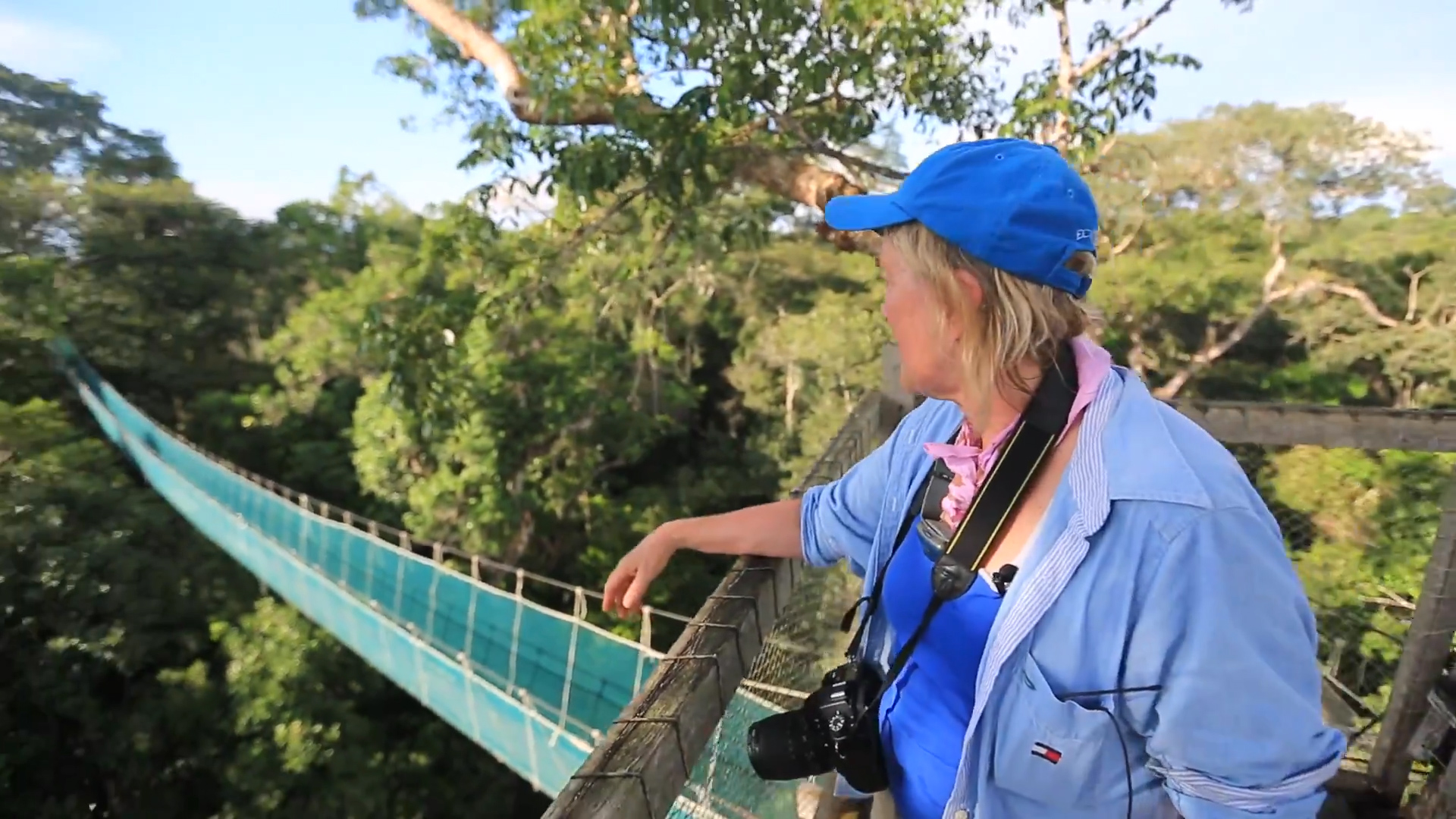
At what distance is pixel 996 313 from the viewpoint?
51cm

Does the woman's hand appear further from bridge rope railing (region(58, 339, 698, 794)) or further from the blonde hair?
bridge rope railing (region(58, 339, 698, 794))

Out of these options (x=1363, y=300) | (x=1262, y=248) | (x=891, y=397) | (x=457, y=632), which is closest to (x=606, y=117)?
(x=891, y=397)

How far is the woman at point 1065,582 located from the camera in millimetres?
416

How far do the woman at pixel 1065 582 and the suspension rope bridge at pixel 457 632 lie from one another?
3.35 ft

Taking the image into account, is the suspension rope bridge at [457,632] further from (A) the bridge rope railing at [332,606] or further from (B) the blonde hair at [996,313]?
(B) the blonde hair at [996,313]

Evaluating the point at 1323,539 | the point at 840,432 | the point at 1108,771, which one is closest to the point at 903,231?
the point at 1108,771

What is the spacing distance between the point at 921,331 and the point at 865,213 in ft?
0.28

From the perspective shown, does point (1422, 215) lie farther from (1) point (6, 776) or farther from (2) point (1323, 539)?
(1) point (6, 776)

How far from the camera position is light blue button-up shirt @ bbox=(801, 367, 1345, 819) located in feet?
1.35

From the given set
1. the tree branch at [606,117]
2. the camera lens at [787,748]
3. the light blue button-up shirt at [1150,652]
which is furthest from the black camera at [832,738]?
the tree branch at [606,117]

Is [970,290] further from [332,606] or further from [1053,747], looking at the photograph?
[332,606]

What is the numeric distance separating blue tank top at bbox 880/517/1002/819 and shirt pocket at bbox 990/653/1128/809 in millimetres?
32

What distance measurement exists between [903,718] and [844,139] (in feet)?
5.67

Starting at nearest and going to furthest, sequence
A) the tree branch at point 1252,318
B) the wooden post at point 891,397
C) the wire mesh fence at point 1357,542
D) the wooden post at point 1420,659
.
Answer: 1. the wooden post at point 1420,659
2. the wooden post at point 891,397
3. the wire mesh fence at point 1357,542
4. the tree branch at point 1252,318
